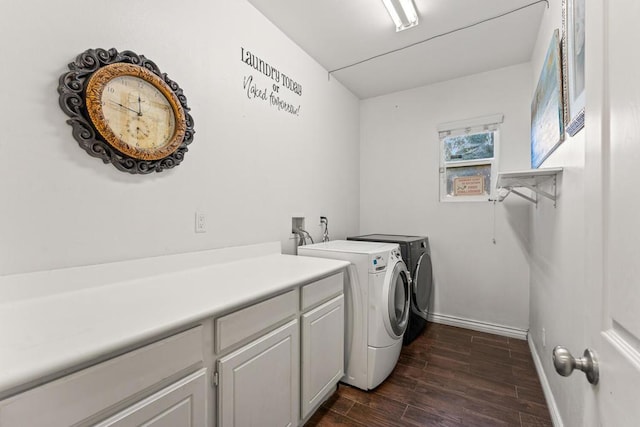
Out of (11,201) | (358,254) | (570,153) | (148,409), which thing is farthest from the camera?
(358,254)

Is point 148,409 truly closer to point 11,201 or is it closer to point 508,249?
point 11,201

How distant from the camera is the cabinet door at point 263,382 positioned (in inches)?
41.9

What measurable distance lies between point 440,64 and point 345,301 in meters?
2.43

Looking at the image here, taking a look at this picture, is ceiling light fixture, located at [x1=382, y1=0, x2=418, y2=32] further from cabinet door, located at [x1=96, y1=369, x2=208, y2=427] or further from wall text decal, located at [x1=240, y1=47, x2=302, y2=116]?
cabinet door, located at [x1=96, y1=369, x2=208, y2=427]

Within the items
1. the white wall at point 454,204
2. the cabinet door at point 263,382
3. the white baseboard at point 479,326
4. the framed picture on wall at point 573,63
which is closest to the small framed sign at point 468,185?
the white wall at point 454,204

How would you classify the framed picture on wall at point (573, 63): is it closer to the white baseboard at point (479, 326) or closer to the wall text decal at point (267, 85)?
the wall text decal at point (267, 85)

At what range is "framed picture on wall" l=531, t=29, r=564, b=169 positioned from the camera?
150 cm

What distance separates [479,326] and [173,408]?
2943 millimetres

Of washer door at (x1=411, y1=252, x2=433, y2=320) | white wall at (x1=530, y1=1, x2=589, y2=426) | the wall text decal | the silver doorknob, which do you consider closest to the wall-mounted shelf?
white wall at (x1=530, y1=1, x2=589, y2=426)

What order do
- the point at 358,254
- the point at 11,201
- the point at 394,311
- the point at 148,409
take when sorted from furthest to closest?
1. the point at 394,311
2. the point at 358,254
3. the point at 11,201
4. the point at 148,409

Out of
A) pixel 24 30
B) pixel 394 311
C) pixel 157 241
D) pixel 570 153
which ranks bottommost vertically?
pixel 394 311

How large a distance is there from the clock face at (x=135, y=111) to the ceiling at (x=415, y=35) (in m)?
1.11

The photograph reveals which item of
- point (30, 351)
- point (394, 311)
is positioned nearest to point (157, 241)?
point (30, 351)

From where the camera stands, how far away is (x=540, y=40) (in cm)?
214
